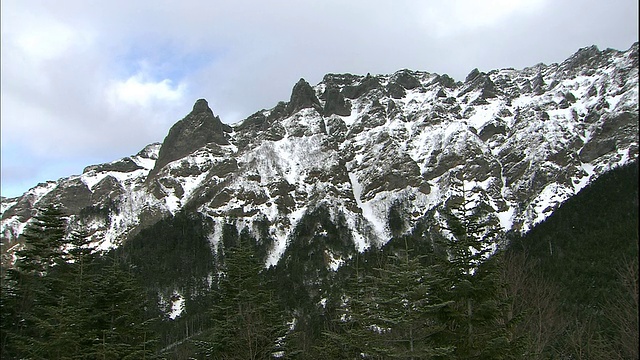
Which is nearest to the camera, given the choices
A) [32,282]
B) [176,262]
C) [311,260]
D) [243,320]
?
[243,320]

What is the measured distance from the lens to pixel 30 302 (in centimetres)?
2941

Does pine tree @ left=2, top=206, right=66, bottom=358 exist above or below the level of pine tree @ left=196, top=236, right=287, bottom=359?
above

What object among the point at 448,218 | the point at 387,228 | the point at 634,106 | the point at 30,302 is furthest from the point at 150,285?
the point at 634,106

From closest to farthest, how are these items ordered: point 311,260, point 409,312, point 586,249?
point 409,312 < point 586,249 < point 311,260

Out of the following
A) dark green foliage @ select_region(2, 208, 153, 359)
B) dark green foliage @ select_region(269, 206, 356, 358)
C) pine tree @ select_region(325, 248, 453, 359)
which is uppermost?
dark green foliage @ select_region(269, 206, 356, 358)

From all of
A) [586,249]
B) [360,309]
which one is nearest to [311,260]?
[586,249]

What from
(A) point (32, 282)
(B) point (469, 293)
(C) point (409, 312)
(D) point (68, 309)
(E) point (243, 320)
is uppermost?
(A) point (32, 282)

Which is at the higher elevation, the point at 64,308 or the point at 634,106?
the point at 64,308

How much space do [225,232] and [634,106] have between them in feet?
584

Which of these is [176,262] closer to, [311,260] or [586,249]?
[311,260]

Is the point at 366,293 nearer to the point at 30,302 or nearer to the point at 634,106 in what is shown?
the point at 30,302

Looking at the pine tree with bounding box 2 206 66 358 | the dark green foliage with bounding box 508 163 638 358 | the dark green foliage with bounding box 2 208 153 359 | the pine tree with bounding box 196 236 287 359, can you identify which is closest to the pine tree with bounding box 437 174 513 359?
the pine tree with bounding box 196 236 287 359

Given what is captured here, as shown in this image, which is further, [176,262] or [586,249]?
[176,262]

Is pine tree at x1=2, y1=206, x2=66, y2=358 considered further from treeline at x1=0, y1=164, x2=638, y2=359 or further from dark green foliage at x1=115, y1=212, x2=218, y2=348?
dark green foliage at x1=115, y1=212, x2=218, y2=348
